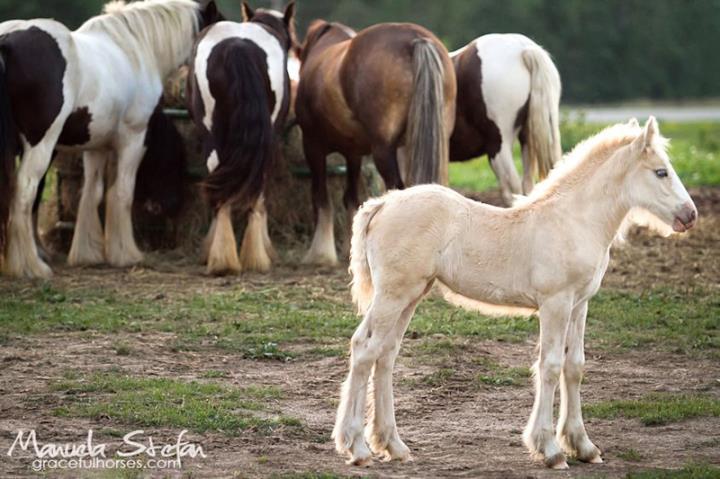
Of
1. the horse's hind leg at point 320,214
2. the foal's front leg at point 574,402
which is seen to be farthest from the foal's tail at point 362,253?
the horse's hind leg at point 320,214

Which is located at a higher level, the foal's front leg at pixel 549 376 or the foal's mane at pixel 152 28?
the foal's mane at pixel 152 28

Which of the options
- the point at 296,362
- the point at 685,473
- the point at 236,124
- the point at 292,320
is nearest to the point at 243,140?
the point at 236,124

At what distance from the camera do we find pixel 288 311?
881 cm

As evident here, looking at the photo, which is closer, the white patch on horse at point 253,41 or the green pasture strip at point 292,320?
the green pasture strip at point 292,320

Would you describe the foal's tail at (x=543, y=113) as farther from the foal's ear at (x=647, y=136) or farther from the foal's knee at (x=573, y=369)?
the foal's knee at (x=573, y=369)

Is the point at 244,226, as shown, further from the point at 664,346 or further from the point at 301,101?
the point at 664,346

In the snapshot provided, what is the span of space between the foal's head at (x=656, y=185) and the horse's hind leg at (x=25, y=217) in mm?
5730

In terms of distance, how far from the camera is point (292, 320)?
27.8 ft

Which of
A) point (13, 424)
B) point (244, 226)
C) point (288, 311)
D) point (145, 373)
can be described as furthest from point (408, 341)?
point (244, 226)

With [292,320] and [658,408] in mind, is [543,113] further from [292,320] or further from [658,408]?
[658,408]

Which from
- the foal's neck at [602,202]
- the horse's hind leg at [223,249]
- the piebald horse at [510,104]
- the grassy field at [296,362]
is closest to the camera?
the foal's neck at [602,202]

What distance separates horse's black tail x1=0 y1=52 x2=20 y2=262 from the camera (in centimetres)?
938

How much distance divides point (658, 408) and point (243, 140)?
490cm

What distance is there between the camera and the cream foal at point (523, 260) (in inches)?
215
